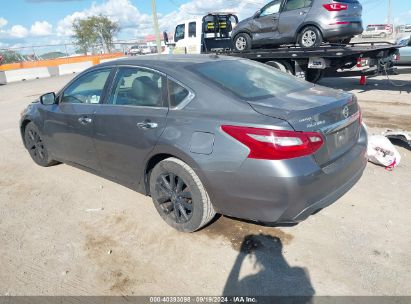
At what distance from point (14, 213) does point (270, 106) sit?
311 centimetres

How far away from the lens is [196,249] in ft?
10.4

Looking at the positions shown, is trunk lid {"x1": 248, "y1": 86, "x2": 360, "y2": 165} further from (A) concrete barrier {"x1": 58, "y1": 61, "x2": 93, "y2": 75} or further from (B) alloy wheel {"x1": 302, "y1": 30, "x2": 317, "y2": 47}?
(A) concrete barrier {"x1": 58, "y1": 61, "x2": 93, "y2": 75}

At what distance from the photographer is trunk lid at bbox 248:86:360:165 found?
108 inches

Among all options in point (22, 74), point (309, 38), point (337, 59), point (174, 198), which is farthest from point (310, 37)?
point (22, 74)

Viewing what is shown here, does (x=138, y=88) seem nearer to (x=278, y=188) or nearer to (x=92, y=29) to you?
(x=278, y=188)

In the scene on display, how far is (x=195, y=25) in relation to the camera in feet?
45.0

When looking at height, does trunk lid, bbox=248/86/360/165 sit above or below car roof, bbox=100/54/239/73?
below

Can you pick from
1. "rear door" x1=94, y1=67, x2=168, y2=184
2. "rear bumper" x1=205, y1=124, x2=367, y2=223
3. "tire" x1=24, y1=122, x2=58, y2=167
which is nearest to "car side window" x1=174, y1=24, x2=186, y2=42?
"tire" x1=24, y1=122, x2=58, y2=167

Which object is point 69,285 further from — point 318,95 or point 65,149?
point 318,95

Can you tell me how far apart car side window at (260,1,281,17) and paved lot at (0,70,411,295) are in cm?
722

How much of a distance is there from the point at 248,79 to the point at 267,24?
786 centimetres

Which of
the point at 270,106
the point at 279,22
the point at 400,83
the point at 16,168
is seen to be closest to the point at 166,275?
the point at 270,106

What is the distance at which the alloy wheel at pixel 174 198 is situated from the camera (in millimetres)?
3266

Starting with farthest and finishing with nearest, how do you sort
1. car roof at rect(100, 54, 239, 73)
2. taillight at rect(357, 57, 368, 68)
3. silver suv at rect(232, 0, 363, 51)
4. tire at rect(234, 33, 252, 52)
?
tire at rect(234, 33, 252, 52)
silver suv at rect(232, 0, 363, 51)
taillight at rect(357, 57, 368, 68)
car roof at rect(100, 54, 239, 73)
